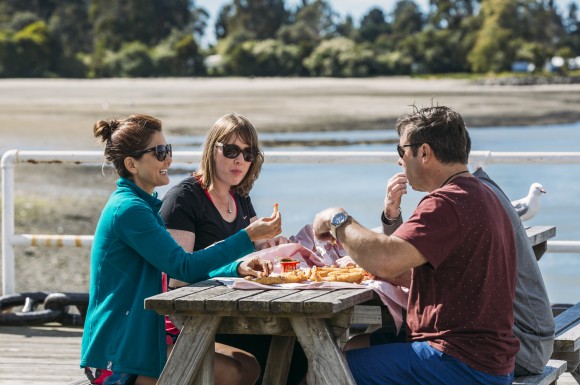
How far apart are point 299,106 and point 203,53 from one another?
62022mm

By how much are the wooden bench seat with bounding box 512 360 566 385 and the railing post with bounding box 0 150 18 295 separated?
338 centimetres

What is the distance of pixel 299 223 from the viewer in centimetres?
1530

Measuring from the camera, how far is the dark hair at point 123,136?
3.80 m

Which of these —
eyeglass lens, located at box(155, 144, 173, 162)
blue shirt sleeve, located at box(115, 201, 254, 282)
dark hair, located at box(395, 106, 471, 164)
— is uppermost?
dark hair, located at box(395, 106, 471, 164)

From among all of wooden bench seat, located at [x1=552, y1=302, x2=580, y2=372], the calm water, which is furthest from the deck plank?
the calm water

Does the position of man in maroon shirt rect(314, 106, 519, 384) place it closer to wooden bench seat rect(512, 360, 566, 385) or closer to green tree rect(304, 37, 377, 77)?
wooden bench seat rect(512, 360, 566, 385)

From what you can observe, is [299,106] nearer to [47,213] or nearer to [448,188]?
[47,213]

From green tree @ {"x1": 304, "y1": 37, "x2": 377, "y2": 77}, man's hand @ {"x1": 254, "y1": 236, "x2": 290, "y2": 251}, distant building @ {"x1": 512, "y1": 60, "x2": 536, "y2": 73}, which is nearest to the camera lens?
man's hand @ {"x1": 254, "y1": 236, "x2": 290, "y2": 251}

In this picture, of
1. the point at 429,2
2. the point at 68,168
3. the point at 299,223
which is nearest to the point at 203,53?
the point at 429,2

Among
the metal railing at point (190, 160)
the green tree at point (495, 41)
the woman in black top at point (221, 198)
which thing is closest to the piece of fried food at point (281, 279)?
the woman in black top at point (221, 198)

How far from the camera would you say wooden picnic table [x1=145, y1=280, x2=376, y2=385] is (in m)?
3.32

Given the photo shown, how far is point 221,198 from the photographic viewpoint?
436cm

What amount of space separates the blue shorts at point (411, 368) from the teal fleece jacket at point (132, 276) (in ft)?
1.85

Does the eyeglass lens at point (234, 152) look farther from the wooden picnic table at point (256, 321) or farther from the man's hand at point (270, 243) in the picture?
the wooden picnic table at point (256, 321)
